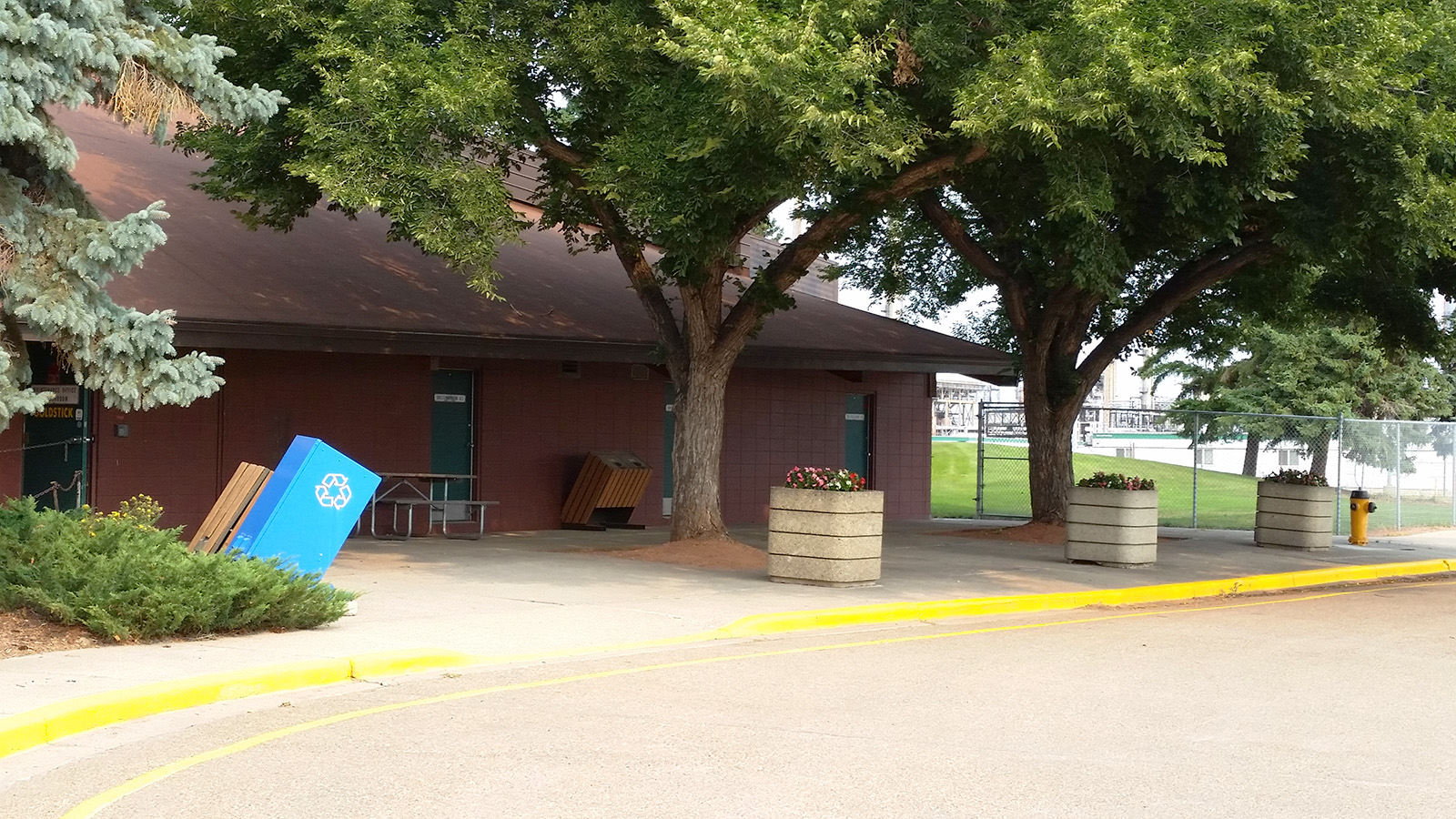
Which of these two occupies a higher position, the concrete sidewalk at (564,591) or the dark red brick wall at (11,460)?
the dark red brick wall at (11,460)

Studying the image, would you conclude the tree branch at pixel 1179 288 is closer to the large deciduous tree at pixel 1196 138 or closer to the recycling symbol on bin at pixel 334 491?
the large deciduous tree at pixel 1196 138

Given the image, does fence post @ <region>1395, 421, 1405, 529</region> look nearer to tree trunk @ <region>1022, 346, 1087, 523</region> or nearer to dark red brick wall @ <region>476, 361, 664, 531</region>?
tree trunk @ <region>1022, 346, 1087, 523</region>

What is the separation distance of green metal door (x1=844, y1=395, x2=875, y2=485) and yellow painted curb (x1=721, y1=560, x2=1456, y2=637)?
33.4ft

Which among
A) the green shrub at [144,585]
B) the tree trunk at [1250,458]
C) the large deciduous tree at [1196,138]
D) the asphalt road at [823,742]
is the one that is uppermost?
the large deciduous tree at [1196,138]

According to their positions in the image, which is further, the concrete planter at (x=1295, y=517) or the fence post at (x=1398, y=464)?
the fence post at (x=1398, y=464)

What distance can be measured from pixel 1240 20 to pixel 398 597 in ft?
29.3

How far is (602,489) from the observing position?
21.5 meters

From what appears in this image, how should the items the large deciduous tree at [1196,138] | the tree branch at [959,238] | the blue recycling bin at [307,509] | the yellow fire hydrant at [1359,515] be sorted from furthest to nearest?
the yellow fire hydrant at [1359,515] < the tree branch at [959,238] < the large deciduous tree at [1196,138] < the blue recycling bin at [307,509]

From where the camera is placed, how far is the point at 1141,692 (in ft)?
29.7

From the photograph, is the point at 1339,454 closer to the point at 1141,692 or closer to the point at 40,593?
the point at 1141,692

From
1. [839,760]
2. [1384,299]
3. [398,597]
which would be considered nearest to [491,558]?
[398,597]

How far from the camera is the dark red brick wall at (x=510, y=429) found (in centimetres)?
1819

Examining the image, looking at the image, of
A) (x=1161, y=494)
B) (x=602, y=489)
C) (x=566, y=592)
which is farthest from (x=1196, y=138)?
(x=1161, y=494)

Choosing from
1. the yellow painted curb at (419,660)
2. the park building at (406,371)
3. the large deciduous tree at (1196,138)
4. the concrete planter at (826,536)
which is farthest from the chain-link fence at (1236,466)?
the concrete planter at (826,536)
